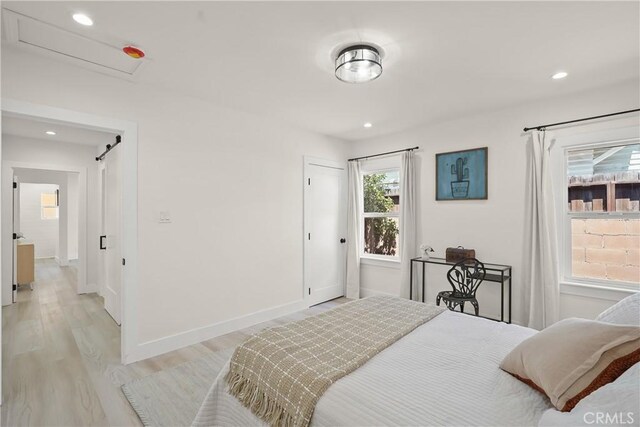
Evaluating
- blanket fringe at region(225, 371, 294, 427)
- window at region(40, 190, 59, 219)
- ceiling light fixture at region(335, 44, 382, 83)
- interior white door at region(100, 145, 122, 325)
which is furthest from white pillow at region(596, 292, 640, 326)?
window at region(40, 190, 59, 219)

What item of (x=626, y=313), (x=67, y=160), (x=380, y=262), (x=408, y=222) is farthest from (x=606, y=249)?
(x=67, y=160)

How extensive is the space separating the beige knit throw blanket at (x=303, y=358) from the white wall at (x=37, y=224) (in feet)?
32.4

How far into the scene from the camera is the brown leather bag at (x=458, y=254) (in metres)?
3.58

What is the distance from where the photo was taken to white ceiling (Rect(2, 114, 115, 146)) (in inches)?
153

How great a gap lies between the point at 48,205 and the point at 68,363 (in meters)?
8.31

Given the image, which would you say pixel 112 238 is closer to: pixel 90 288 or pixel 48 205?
pixel 90 288

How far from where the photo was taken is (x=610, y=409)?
0.83m

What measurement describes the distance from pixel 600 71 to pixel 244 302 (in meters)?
4.20

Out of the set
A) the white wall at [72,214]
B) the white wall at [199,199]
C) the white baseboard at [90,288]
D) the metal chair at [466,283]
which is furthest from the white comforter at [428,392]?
the white wall at [72,214]

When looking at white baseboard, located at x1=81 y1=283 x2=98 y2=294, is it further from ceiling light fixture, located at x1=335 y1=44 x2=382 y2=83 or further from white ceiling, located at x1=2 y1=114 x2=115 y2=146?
ceiling light fixture, located at x1=335 y1=44 x2=382 y2=83

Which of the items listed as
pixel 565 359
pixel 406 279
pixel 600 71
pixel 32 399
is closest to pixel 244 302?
pixel 32 399

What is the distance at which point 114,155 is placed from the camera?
3.75 meters

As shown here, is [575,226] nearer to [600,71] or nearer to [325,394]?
[600,71]

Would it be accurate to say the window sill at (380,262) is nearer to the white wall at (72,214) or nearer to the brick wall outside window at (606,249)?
the brick wall outside window at (606,249)
